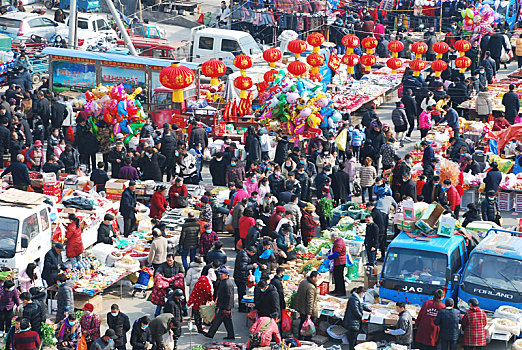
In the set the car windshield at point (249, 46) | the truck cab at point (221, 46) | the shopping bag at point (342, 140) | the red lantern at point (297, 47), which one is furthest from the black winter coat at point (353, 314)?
the car windshield at point (249, 46)

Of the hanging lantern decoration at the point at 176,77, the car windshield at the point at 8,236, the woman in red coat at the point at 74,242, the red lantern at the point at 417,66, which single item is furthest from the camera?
the red lantern at the point at 417,66

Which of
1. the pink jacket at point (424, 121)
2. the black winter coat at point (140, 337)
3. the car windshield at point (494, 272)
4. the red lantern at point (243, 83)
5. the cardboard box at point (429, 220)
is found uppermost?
the red lantern at point (243, 83)

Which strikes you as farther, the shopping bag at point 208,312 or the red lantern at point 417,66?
the red lantern at point 417,66

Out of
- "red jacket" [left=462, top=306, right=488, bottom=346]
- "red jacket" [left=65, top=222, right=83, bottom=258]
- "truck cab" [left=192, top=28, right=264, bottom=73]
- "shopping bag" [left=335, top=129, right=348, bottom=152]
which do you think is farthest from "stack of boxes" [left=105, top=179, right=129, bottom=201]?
"truck cab" [left=192, top=28, right=264, bottom=73]

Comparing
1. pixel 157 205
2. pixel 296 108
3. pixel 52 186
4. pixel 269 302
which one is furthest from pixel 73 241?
pixel 296 108

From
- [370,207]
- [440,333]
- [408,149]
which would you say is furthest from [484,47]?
[440,333]

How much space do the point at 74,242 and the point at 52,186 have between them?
3156 millimetres

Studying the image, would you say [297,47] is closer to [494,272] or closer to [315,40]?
[315,40]

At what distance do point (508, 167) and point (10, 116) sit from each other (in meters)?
12.1

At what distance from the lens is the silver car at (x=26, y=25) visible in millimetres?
38469

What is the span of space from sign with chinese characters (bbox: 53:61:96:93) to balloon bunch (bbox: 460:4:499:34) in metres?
15.2

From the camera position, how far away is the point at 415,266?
61.3 ft

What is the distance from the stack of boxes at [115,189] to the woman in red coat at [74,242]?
10.9 ft

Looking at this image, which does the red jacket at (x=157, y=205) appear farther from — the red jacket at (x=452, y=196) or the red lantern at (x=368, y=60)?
the red lantern at (x=368, y=60)
